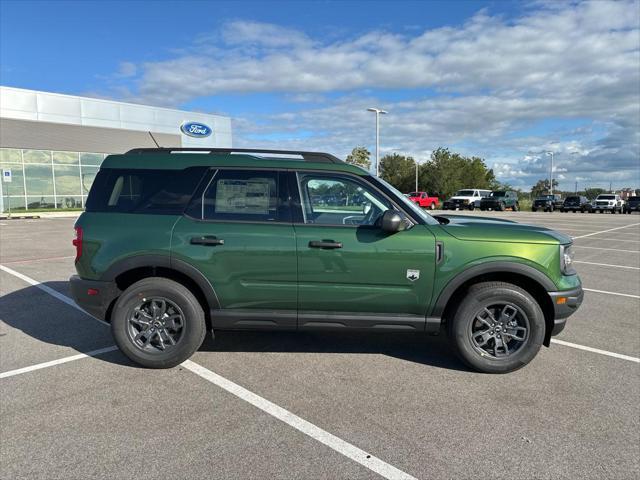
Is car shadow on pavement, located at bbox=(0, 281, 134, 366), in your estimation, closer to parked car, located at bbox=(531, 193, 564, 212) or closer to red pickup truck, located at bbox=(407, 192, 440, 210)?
red pickup truck, located at bbox=(407, 192, 440, 210)

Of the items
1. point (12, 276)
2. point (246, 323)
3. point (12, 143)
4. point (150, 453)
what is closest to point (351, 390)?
point (246, 323)

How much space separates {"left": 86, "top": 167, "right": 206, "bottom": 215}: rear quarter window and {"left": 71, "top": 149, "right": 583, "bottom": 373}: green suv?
0.01m

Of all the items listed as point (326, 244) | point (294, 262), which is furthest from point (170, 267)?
point (326, 244)

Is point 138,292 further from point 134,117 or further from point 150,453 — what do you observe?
point 134,117

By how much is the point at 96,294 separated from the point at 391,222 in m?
2.71

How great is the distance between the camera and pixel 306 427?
3150mm

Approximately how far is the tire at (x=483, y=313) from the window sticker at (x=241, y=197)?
1.99 meters

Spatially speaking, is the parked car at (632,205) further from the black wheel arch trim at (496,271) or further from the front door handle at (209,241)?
the front door handle at (209,241)

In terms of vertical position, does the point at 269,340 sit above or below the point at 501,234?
below

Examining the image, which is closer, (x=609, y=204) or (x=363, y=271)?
(x=363, y=271)

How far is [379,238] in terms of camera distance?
3939 mm

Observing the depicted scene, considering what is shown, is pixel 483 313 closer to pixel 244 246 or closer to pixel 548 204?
pixel 244 246

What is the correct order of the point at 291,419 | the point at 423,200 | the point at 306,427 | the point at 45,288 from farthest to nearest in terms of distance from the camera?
the point at 423,200 → the point at 45,288 → the point at 291,419 → the point at 306,427

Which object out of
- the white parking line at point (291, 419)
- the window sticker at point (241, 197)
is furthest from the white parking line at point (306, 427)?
the window sticker at point (241, 197)
